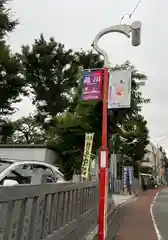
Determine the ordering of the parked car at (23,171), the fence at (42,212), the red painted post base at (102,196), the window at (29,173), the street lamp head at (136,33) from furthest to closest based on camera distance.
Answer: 1. the street lamp head at (136,33)
2. the red painted post base at (102,196)
3. the window at (29,173)
4. the parked car at (23,171)
5. the fence at (42,212)

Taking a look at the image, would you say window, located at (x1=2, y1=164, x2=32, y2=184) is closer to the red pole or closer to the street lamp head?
the red pole

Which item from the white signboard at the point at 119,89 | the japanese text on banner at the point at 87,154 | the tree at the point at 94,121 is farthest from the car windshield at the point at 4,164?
the tree at the point at 94,121

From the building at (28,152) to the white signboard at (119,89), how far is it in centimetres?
1378

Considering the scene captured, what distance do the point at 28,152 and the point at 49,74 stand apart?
1116 centimetres

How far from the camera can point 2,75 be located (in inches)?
676

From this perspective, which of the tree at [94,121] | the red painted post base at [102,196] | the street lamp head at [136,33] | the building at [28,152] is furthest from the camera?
the building at [28,152]

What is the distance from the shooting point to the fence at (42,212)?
3.86 m

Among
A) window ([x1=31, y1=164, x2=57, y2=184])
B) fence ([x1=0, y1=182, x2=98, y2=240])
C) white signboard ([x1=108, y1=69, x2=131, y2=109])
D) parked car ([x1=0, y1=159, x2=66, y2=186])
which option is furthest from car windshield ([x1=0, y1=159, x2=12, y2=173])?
white signboard ([x1=108, y1=69, x2=131, y2=109])

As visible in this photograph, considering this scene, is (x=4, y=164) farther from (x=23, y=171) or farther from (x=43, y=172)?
(x=43, y=172)

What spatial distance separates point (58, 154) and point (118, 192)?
18.3 m

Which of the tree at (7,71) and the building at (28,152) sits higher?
the tree at (7,71)

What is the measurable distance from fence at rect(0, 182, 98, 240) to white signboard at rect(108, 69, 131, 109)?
212 cm

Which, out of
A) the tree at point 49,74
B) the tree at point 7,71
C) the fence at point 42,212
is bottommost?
the fence at point 42,212

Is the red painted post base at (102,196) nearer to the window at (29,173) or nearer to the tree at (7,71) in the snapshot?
the window at (29,173)
